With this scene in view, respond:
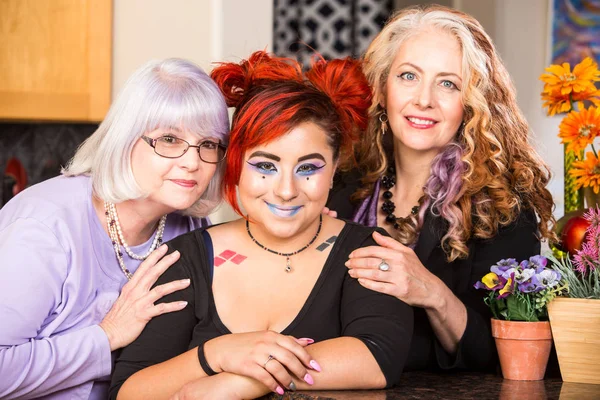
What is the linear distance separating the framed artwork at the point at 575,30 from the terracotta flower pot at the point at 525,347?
2.27 metres

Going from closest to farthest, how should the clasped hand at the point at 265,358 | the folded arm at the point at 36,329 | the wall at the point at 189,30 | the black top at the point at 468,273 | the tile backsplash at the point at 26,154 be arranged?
the clasped hand at the point at 265,358
the folded arm at the point at 36,329
the black top at the point at 468,273
the wall at the point at 189,30
the tile backsplash at the point at 26,154

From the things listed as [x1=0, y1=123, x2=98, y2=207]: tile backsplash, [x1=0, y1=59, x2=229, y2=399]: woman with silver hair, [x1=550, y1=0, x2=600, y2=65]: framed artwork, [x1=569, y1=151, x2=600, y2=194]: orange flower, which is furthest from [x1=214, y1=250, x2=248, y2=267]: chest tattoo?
[x1=550, y1=0, x2=600, y2=65]: framed artwork

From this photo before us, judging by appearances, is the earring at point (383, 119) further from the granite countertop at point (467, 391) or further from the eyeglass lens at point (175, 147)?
the granite countertop at point (467, 391)

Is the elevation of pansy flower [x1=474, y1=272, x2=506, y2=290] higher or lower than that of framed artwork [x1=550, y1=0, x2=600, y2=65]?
lower

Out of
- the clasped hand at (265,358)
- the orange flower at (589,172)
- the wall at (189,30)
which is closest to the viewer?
the clasped hand at (265,358)

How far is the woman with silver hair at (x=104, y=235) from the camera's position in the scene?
1.77 meters

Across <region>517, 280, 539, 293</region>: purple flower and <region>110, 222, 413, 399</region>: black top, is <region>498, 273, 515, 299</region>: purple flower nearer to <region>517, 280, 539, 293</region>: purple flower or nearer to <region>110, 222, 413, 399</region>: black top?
<region>517, 280, 539, 293</region>: purple flower

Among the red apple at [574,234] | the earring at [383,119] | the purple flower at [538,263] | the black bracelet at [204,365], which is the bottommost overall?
the black bracelet at [204,365]

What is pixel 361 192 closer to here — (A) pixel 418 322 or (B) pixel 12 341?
(A) pixel 418 322

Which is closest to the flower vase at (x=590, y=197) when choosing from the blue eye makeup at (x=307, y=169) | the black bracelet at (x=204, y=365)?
the blue eye makeup at (x=307, y=169)

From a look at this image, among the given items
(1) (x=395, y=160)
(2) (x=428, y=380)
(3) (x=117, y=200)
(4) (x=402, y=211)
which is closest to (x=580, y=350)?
(2) (x=428, y=380)

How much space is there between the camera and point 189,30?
2.62 m

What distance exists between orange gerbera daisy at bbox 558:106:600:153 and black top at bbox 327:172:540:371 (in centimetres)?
22

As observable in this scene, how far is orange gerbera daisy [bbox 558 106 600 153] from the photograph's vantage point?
78.7 inches
